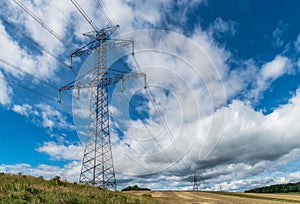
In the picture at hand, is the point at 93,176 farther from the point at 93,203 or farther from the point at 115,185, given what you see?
the point at 93,203

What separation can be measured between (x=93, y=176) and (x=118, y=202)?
1207cm

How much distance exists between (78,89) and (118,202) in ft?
72.6

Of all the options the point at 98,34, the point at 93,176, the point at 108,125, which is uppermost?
the point at 98,34

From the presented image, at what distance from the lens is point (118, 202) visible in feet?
69.3

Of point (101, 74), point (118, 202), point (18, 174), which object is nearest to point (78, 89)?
point (101, 74)

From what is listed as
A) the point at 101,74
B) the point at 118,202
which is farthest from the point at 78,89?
the point at 118,202

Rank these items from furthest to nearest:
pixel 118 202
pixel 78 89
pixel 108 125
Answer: pixel 78 89 < pixel 108 125 < pixel 118 202

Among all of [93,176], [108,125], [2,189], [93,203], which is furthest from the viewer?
[108,125]

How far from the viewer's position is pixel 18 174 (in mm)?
25641

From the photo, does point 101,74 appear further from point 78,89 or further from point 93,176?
point 93,176

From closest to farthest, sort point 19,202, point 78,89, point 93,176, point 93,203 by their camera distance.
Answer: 1. point 19,202
2. point 93,203
3. point 93,176
4. point 78,89

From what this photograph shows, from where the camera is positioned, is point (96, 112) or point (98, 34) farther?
point (98, 34)

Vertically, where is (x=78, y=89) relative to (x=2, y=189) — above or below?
above

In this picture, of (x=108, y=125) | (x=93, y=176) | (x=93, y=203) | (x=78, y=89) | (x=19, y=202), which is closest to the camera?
(x=19, y=202)
